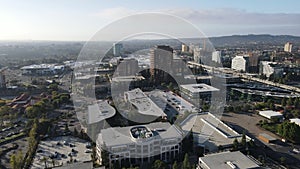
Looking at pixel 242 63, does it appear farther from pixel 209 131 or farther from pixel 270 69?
pixel 209 131

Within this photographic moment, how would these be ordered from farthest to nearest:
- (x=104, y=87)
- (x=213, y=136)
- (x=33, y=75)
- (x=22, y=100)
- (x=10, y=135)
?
(x=33, y=75), (x=104, y=87), (x=22, y=100), (x=10, y=135), (x=213, y=136)

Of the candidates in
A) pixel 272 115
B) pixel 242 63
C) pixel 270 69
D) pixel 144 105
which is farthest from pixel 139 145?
pixel 242 63

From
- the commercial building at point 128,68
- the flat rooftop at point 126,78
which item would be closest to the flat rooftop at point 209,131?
the flat rooftop at point 126,78

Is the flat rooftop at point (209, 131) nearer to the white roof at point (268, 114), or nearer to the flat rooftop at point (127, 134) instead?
the flat rooftop at point (127, 134)

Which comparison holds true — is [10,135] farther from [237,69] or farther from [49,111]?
[237,69]

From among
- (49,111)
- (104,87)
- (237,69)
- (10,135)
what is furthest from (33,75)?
(237,69)

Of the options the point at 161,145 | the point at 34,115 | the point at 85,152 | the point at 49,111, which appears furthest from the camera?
the point at 49,111
